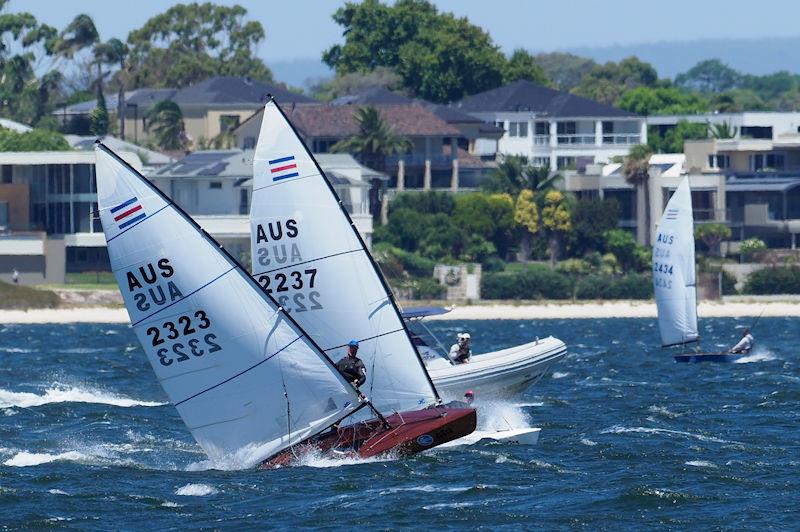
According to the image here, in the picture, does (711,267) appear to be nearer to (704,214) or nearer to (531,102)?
(704,214)

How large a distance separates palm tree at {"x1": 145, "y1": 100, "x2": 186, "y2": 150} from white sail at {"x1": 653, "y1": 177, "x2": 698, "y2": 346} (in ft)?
234

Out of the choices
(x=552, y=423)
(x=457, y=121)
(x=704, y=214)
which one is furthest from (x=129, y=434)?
(x=457, y=121)

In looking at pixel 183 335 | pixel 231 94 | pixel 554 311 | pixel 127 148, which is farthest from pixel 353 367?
pixel 231 94

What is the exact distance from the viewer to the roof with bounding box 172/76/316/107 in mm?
127812

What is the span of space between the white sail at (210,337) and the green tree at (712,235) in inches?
Result: 2840

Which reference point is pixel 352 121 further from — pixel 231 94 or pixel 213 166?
pixel 231 94

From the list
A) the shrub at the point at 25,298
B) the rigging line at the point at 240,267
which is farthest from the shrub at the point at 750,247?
the rigging line at the point at 240,267

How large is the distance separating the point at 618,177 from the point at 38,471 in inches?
3057

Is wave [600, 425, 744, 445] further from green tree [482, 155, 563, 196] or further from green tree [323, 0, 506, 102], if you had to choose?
green tree [323, 0, 506, 102]

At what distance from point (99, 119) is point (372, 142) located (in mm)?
19623

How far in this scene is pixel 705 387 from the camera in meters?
46.5

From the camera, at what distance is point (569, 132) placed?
124m

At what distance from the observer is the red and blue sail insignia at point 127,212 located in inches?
1101

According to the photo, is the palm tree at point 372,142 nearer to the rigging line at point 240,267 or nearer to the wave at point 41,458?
the wave at point 41,458
